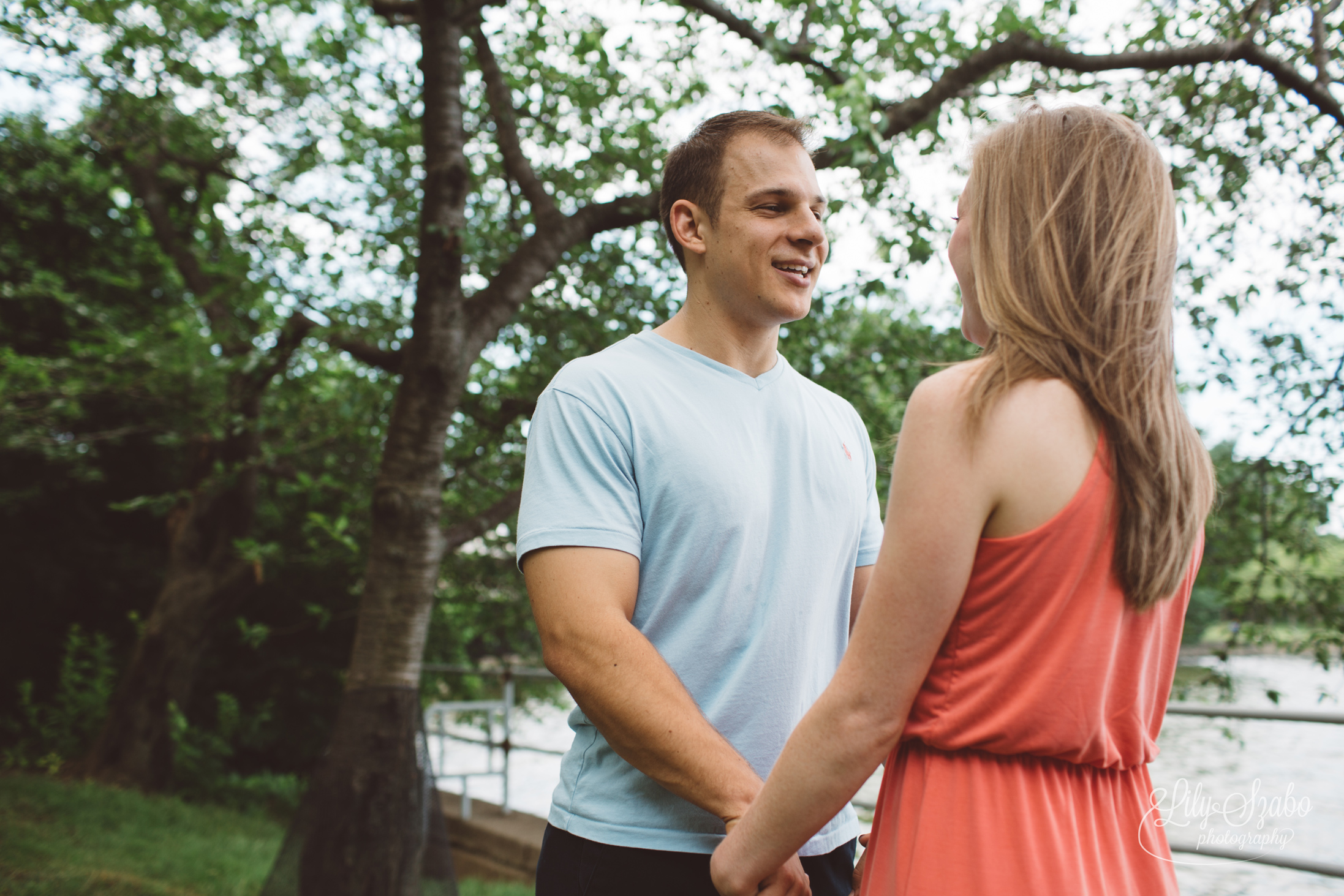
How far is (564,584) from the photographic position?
1.27 meters

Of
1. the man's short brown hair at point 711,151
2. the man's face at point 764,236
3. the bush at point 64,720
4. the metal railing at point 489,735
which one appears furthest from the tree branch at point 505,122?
the bush at point 64,720

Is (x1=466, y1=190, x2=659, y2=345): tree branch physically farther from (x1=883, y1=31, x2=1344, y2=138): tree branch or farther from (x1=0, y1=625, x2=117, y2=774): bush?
(x1=0, y1=625, x2=117, y2=774): bush

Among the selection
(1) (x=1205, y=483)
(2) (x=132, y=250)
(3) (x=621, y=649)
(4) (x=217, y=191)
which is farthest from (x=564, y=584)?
(2) (x=132, y=250)

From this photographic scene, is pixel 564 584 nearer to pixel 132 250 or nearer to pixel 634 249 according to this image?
pixel 634 249

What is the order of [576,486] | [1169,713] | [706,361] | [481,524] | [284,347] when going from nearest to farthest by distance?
[576,486], [706,361], [1169,713], [284,347], [481,524]

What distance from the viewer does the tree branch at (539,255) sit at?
15.0 feet

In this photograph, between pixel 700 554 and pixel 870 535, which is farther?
pixel 870 535

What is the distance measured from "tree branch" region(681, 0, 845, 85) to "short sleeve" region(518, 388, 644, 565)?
11.3 feet

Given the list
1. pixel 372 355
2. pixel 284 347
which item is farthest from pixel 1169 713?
pixel 284 347

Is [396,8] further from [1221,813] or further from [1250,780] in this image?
[1250,780]

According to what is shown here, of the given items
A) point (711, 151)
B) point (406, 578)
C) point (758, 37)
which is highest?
point (758, 37)

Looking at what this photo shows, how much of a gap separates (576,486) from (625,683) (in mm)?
296

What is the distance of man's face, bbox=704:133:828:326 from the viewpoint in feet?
5.24

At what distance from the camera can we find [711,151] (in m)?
1.68
